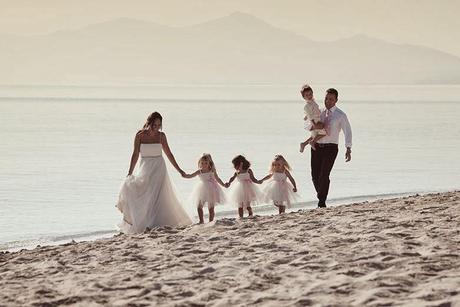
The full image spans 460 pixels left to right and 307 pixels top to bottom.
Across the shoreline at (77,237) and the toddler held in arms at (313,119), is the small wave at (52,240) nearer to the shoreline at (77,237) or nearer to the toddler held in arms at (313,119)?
the shoreline at (77,237)

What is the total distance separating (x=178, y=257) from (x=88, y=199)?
37.6ft

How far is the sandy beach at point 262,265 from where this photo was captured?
8539mm

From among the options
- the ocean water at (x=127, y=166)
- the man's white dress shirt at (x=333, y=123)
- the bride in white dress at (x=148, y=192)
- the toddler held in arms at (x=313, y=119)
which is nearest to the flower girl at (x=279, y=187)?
the toddler held in arms at (x=313, y=119)

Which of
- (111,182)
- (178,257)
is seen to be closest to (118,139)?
(111,182)

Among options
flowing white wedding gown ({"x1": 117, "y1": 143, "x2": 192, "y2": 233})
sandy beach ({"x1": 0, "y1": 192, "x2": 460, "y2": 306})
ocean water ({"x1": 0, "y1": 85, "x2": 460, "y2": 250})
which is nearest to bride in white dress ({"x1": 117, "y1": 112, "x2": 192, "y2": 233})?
flowing white wedding gown ({"x1": 117, "y1": 143, "x2": 192, "y2": 233})

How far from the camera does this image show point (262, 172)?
28.5m

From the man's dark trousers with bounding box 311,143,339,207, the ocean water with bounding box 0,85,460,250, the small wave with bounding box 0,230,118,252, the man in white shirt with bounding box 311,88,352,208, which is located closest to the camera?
the man in white shirt with bounding box 311,88,352,208

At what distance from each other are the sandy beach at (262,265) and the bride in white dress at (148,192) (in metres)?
1.01

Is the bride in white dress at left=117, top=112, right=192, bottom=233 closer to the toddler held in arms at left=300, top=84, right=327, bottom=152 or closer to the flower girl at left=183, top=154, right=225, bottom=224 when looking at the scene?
the flower girl at left=183, top=154, right=225, bottom=224

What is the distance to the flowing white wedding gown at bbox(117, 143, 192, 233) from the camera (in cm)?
1349

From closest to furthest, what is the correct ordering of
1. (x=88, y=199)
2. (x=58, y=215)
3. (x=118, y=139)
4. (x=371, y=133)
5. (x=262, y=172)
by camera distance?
(x=58, y=215) → (x=88, y=199) → (x=262, y=172) → (x=118, y=139) → (x=371, y=133)

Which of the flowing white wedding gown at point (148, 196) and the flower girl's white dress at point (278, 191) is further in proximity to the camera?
the flower girl's white dress at point (278, 191)

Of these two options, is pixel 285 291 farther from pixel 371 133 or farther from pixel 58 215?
pixel 371 133

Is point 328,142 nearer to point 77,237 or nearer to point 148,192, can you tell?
point 148,192
